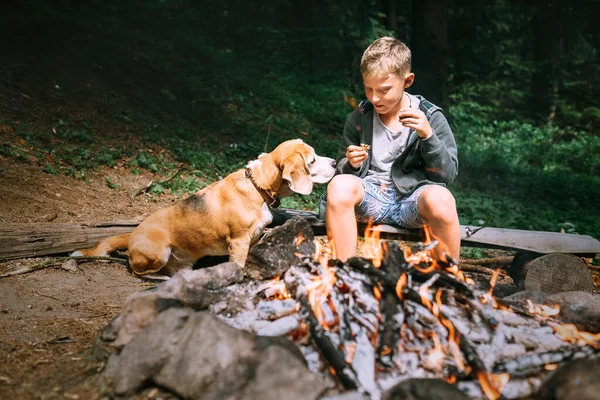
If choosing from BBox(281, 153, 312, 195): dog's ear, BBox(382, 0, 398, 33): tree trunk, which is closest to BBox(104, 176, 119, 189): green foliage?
BBox(281, 153, 312, 195): dog's ear

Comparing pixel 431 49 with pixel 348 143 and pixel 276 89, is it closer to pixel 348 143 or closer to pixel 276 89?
pixel 276 89

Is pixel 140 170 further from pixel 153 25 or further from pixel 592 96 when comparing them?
pixel 592 96

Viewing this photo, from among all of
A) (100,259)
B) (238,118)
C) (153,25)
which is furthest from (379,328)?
(153,25)

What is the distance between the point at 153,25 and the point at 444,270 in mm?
12531

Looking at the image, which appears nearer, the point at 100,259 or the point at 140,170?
the point at 100,259

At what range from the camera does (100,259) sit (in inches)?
221

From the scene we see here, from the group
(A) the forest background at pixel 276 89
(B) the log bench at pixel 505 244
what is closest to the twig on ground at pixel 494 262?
(B) the log bench at pixel 505 244

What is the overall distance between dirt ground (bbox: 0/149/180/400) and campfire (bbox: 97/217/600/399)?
1.05 meters

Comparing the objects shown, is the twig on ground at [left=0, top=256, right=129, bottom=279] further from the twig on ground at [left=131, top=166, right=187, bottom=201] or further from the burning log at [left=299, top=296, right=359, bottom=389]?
the burning log at [left=299, top=296, right=359, bottom=389]

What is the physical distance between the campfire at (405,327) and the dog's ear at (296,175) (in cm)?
139

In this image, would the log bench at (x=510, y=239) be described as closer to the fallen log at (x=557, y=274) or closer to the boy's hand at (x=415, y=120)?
the fallen log at (x=557, y=274)

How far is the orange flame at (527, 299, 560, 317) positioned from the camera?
345cm

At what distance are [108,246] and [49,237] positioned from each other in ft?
2.03

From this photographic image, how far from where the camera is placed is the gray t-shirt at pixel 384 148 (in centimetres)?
458
